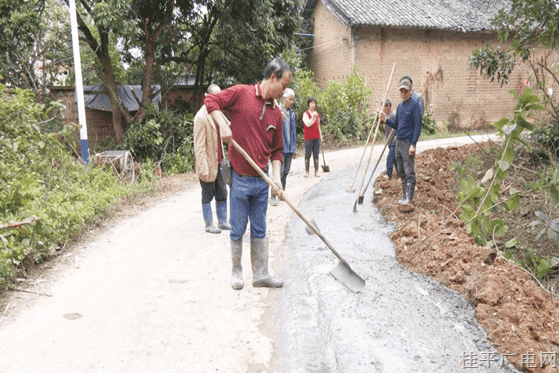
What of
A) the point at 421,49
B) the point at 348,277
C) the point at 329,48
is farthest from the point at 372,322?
the point at 329,48

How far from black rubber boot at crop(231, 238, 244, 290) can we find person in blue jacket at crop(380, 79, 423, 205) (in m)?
3.25

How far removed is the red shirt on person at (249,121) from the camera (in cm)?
368

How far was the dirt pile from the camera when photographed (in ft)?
9.15

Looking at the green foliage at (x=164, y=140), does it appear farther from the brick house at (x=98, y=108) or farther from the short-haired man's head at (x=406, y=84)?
the short-haired man's head at (x=406, y=84)

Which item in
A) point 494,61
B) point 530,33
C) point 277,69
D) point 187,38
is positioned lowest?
point 277,69

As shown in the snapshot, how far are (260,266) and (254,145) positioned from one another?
116 cm

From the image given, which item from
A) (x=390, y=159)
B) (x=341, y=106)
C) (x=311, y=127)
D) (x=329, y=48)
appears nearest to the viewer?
(x=390, y=159)

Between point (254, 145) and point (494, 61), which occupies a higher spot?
point (494, 61)

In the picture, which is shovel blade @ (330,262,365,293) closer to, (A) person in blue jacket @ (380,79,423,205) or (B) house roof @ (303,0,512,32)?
(A) person in blue jacket @ (380,79,423,205)


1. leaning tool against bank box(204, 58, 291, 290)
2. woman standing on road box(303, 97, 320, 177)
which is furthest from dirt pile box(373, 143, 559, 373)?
woman standing on road box(303, 97, 320, 177)

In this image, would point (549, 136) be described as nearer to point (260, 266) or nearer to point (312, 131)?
point (312, 131)

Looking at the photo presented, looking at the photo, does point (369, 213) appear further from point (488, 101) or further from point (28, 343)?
point (488, 101)

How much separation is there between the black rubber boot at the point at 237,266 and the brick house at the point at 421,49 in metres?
15.5

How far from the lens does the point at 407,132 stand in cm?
630
